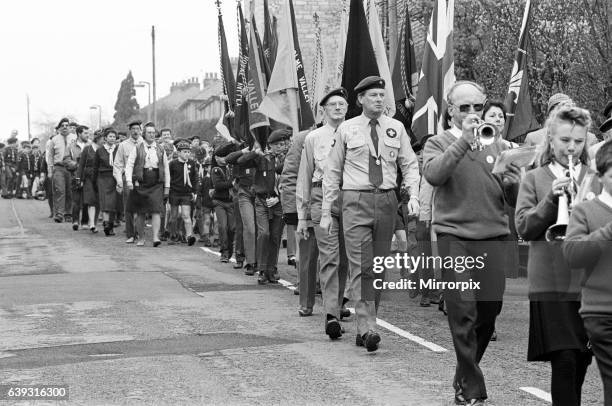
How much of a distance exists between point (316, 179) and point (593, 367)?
346 cm

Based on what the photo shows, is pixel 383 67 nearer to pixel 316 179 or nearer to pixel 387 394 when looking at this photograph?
pixel 316 179

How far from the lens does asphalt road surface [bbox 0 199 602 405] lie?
25.7 feet

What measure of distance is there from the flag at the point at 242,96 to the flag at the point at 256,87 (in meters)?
0.24

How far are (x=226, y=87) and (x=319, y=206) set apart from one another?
Result: 8612mm

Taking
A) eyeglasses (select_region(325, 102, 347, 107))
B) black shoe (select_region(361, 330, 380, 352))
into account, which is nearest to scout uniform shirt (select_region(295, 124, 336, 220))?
eyeglasses (select_region(325, 102, 347, 107))

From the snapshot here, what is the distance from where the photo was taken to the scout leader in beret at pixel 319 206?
10531 millimetres

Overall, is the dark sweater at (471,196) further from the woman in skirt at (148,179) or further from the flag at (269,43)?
the woman in skirt at (148,179)

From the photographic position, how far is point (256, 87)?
1695cm

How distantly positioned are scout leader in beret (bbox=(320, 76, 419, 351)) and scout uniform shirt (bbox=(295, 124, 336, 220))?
4.78 feet

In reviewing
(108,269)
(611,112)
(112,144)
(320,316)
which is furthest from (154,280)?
(112,144)

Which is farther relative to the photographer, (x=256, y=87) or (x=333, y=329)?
(x=256, y=87)

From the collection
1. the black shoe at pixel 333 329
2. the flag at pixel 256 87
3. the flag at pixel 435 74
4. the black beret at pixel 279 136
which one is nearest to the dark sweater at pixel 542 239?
the black shoe at pixel 333 329

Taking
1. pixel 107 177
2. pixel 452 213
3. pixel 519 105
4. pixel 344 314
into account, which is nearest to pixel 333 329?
pixel 344 314

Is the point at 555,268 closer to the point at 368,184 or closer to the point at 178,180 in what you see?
the point at 368,184
